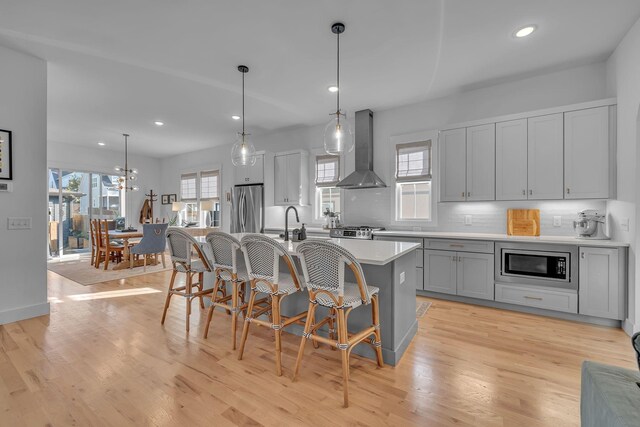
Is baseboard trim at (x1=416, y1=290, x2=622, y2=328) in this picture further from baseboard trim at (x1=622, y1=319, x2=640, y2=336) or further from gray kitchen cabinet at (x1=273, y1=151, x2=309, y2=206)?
gray kitchen cabinet at (x1=273, y1=151, x2=309, y2=206)

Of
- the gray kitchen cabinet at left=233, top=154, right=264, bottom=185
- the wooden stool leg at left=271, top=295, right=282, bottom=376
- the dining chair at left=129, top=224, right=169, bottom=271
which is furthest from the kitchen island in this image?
the dining chair at left=129, top=224, right=169, bottom=271

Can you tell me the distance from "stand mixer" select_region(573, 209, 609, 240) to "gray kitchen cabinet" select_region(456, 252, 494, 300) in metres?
0.96

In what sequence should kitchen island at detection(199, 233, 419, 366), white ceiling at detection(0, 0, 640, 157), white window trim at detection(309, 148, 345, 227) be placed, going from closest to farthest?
kitchen island at detection(199, 233, 419, 366) → white ceiling at detection(0, 0, 640, 157) → white window trim at detection(309, 148, 345, 227)

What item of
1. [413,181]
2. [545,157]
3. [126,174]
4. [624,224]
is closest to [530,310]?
[624,224]

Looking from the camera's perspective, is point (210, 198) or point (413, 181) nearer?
point (413, 181)

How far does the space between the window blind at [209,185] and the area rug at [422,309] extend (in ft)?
18.4

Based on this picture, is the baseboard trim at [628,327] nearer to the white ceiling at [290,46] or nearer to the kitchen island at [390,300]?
the kitchen island at [390,300]

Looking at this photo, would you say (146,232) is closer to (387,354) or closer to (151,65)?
(151,65)

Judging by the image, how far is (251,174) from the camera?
6.25 metres

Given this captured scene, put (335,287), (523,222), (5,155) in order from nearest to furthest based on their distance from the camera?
(335,287) → (5,155) → (523,222)

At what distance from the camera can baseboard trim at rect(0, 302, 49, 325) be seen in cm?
305

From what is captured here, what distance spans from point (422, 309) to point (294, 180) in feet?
10.6

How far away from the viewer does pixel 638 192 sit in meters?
2.63

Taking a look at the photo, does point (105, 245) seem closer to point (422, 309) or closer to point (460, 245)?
point (422, 309)
